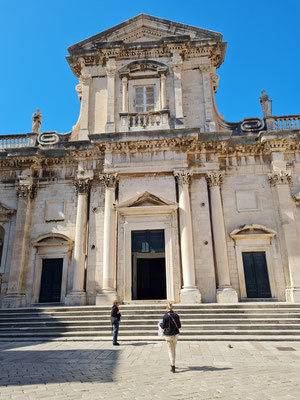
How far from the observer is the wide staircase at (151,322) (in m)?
10.4

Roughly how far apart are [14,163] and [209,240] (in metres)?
11.7

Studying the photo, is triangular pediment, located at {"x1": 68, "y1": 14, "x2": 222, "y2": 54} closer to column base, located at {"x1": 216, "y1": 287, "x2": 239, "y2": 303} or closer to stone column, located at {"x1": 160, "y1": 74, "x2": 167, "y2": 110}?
stone column, located at {"x1": 160, "y1": 74, "x2": 167, "y2": 110}

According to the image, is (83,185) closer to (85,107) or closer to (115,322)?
(85,107)

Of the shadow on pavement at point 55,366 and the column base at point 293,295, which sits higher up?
the column base at point 293,295

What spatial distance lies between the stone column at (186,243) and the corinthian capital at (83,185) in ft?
15.7

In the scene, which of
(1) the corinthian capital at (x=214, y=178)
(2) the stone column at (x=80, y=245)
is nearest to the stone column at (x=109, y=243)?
(2) the stone column at (x=80, y=245)

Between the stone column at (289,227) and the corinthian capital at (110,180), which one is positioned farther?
the corinthian capital at (110,180)

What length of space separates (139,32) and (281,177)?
12659 millimetres

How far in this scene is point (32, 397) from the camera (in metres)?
5.05

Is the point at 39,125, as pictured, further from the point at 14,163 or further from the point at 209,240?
the point at 209,240

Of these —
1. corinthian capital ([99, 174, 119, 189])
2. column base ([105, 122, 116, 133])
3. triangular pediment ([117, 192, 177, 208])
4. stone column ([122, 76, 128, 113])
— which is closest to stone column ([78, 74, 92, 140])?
column base ([105, 122, 116, 133])

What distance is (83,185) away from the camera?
52.5 ft

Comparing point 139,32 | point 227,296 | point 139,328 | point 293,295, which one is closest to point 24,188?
point 139,328

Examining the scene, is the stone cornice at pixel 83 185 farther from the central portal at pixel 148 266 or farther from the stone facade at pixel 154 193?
the central portal at pixel 148 266
